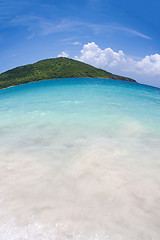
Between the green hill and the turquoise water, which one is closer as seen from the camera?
the turquoise water

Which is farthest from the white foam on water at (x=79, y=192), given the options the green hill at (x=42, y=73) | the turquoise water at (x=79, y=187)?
the green hill at (x=42, y=73)

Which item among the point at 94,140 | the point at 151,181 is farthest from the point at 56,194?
the point at 94,140

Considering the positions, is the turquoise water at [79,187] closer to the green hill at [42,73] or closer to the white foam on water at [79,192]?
the white foam on water at [79,192]

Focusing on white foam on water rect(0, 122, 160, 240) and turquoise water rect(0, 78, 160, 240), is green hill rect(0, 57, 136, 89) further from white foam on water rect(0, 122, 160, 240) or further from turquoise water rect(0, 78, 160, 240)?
white foam on water rect(0, 122, 160, 240)

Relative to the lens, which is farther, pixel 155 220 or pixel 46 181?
pixel 46 181

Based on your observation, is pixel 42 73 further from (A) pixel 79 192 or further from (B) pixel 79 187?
(A) pixel 79 192

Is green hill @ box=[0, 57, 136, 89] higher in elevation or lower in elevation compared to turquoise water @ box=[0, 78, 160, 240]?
higher

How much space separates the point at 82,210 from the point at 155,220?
53.4 inches

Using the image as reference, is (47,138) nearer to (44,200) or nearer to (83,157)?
(83,157)

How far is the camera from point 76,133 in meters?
7.56

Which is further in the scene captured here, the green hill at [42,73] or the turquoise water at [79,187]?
the green hill at [42,73]

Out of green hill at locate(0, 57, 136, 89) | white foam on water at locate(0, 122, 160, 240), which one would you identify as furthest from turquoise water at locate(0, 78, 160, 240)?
green hill at locate(0, 57, 136, 89)

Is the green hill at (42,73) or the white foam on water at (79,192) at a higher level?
the green hill at (42,73)

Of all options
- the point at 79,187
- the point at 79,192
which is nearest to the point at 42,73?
the point at 79,187
